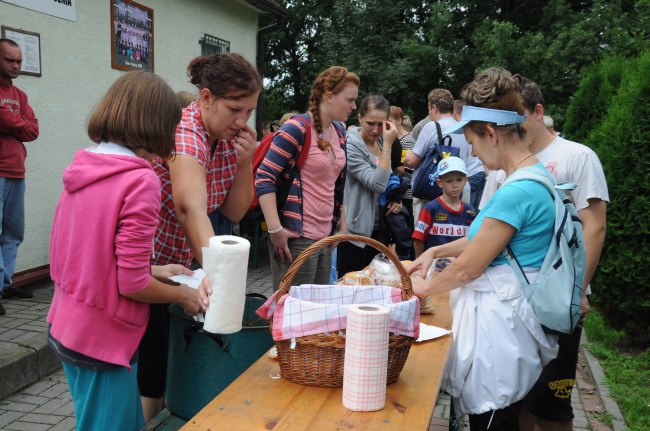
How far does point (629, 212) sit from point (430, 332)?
3386mm

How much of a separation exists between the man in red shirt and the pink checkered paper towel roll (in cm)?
418

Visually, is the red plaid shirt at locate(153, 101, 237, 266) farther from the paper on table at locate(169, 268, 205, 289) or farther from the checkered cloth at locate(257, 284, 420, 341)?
the checkered cloth at locate(257, 284, 420, 341)

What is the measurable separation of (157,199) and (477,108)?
1.19 metres

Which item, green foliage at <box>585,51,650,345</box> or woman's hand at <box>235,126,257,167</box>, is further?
green foliage at <box>585,51,650,345</box>

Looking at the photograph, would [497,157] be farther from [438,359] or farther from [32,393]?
[32,393]

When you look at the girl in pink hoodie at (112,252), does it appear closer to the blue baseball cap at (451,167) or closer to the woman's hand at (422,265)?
the woman's hand at (422,265)

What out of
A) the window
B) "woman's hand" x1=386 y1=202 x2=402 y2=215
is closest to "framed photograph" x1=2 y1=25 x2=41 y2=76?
the window

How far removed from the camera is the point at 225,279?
5.49 ft

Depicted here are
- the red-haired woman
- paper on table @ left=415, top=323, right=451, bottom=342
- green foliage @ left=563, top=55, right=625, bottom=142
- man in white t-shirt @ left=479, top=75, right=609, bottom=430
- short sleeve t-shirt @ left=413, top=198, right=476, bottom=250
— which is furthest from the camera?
green foliage @ left=563, top=55, right=625, bottom=142

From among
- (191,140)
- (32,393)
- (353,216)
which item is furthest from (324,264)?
(32,393)

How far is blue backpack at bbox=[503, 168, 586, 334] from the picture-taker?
2.11 metres

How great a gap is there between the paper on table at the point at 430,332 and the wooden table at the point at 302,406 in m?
0.25

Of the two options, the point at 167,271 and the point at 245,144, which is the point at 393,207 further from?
the point at 167,271

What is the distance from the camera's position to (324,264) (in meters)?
3.62
